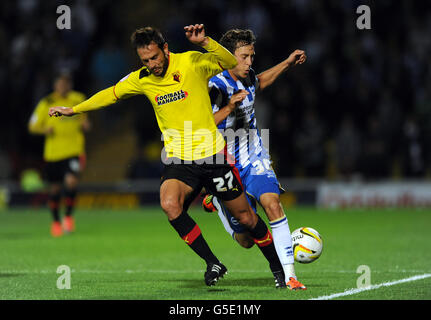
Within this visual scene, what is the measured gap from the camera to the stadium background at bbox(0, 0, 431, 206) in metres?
18.8

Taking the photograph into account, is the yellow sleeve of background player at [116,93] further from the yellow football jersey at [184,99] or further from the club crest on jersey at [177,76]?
the club crest on jersey at [177,76]

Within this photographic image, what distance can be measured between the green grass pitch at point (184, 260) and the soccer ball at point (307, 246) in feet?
0.70

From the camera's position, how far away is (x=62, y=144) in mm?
14383

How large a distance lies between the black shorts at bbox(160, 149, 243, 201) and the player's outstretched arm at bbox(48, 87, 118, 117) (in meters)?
0.81

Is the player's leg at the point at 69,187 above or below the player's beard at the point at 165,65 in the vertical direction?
below

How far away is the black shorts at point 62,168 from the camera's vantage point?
14.4 m

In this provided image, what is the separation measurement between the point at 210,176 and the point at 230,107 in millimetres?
632

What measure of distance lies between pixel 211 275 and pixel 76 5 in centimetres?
1478

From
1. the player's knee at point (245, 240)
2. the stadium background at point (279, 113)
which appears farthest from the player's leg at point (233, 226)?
the stadium background at point (279, 113)

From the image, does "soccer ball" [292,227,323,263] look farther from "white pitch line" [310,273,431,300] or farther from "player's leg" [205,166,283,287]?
"white pitch line" [310,273,431,300]

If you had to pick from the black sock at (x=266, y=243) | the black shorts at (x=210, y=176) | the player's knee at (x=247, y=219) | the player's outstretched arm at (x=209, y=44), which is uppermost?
the player's outstretched arm at (x=209, y=44)

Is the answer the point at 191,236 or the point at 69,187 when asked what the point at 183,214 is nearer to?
the point at 191,236
